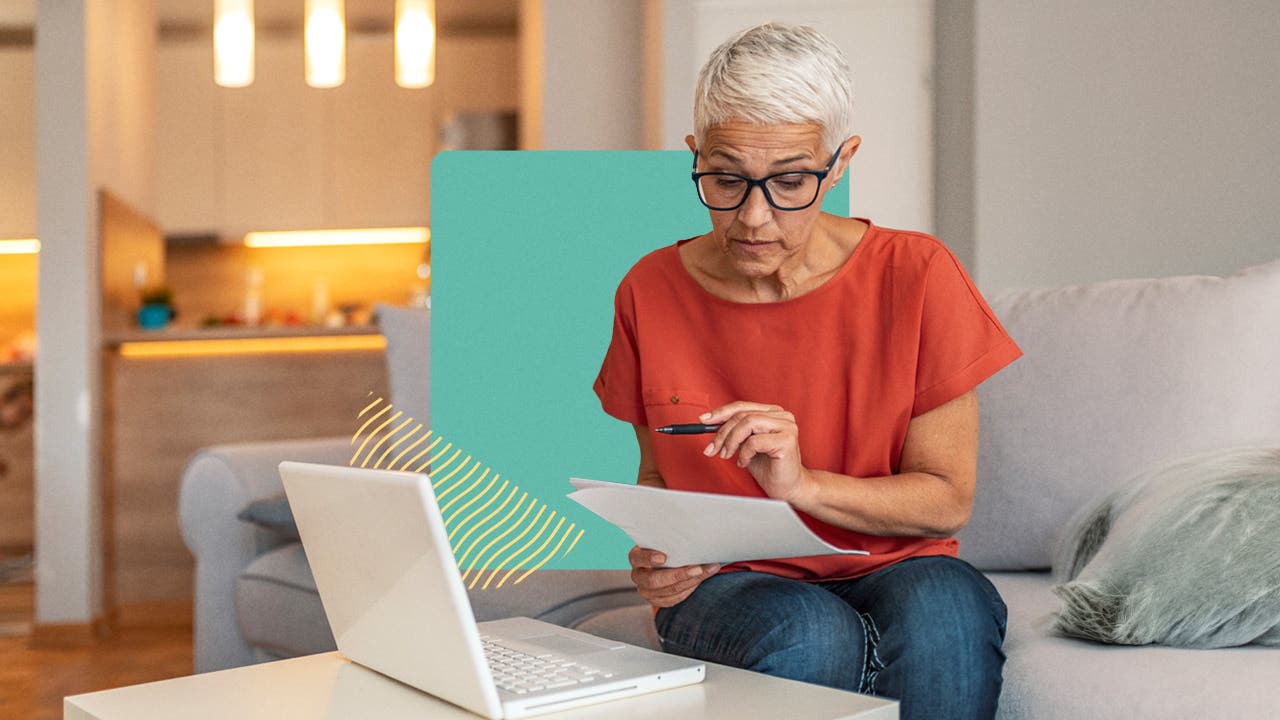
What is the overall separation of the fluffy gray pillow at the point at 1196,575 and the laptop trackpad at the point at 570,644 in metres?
0.54

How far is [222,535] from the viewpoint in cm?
230

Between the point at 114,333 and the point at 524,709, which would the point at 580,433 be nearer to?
the point at 524,709

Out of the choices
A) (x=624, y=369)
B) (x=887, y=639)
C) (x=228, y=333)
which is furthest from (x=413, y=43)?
(x=887, y=639)

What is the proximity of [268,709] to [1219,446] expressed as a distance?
4.34ft

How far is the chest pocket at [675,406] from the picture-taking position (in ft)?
4.44

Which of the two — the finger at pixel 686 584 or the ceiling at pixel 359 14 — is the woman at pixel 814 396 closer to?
the finger at pixel 686 584

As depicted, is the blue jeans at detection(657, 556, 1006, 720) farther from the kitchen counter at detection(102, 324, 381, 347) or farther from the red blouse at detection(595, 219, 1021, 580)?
the kitchen counter at detection(102, 324, 381, 347)

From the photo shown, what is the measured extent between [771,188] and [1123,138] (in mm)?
1798

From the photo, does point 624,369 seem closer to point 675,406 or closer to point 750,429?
point 675,406

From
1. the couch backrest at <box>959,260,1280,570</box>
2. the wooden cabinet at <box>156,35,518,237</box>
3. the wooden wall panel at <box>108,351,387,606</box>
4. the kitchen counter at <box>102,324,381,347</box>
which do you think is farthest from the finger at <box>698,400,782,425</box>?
the wooden cabinet at <box>156,35,518,237</box>

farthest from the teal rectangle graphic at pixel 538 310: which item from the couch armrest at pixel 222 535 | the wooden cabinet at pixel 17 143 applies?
the wooden cabinet at pixel 17 143

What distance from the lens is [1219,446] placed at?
161 centimetres

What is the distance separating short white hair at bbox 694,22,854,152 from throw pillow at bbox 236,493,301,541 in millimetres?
1229

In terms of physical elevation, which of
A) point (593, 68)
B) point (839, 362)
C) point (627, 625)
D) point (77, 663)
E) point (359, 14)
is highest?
point (359, 14)
